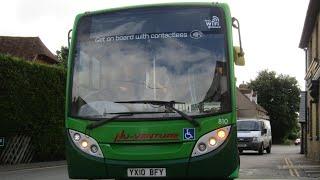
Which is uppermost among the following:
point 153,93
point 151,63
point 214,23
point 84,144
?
point 214,23

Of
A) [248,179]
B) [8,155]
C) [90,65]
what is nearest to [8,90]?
[8,155]

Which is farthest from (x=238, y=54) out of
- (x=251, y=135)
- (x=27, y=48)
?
(x=27, y=48)

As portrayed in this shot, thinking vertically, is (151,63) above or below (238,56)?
below

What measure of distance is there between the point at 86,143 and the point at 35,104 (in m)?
15.3

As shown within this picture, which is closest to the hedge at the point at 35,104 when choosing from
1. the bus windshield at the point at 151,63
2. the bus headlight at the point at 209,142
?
the bus windshield at the point at 151,63

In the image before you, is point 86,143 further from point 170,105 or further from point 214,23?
point 214,23

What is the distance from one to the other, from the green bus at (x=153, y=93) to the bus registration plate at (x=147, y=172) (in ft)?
0.04

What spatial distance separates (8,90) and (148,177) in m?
14.4

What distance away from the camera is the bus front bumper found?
317 inches

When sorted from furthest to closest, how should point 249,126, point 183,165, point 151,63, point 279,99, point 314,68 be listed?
point 279,99
point 249,126
point 314,68
point 151,63
point 183,165

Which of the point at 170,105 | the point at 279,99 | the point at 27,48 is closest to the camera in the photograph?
the point at 170,105

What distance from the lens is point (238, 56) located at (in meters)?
9.27

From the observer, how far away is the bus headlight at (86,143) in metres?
8.29

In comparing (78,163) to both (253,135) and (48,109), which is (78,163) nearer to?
(48,109)
